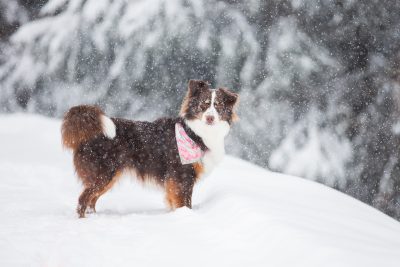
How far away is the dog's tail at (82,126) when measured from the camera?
4.25 metres

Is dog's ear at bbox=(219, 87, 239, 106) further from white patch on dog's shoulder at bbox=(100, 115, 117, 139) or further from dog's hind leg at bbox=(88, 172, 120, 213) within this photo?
dog's hind leg at bbox=(88, 172, 120, 213)

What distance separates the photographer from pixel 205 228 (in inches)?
131

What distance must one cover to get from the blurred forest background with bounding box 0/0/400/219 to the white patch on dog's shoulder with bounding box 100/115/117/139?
2780mm

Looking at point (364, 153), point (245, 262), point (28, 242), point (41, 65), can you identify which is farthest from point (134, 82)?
point (245, 262)

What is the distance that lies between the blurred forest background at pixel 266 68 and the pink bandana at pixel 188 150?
2508 millimetres

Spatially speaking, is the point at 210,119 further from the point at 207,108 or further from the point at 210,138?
the point at 210,138

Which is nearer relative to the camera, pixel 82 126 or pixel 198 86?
pixel 82 126

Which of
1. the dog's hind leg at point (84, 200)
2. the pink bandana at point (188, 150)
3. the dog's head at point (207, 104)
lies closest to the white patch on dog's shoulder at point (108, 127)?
the dog's hind leg at point (84, 200)

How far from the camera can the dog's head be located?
4532 millimetres

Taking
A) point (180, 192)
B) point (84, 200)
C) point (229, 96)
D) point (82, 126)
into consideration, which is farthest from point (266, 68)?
point (84, 200)

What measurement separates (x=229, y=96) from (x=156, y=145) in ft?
3.21

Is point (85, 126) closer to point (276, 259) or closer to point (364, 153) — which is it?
point (276, 259)

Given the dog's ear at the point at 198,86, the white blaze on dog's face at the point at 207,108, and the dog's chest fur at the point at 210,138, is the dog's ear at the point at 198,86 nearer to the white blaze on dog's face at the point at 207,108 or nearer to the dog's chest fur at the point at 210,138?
the white blaze on dog's face at the point at 207,108

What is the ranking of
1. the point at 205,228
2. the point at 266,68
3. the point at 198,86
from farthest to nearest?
1. the point at 266,68
2. the point at 198,86
3. the point at 205,228
